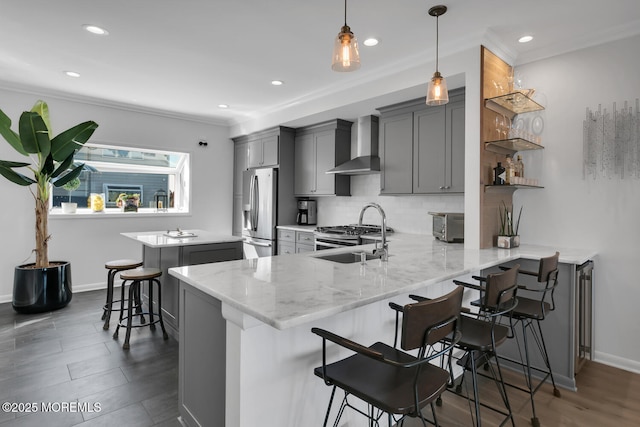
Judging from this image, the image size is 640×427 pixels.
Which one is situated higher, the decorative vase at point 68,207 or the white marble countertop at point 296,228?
the decorative vase at point 68,207

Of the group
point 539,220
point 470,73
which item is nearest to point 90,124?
point 470,73

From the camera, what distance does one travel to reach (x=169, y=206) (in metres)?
6.00

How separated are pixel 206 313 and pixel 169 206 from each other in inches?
187

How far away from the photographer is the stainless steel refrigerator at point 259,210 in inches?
212

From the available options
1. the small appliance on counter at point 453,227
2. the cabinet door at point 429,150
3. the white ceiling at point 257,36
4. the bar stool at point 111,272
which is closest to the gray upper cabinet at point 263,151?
the white ceiling at point 257,36

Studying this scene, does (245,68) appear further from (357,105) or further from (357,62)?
(357,62)

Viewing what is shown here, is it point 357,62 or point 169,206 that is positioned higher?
point 357,62

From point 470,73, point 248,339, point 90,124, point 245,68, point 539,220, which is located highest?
point 245,68

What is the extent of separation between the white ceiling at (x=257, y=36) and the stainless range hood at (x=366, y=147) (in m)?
0.61

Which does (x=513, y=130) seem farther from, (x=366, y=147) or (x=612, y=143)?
(x=366, y=147)

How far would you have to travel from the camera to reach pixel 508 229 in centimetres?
317

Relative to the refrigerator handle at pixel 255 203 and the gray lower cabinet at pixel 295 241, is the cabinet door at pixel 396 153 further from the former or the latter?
the refrigerator handle at pixel 255 203

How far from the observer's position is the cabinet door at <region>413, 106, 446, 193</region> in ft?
11.9

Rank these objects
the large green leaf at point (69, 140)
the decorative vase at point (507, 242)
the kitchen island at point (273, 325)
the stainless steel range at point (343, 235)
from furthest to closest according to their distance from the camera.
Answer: the stainless steel range at point (343, 235) < the large green leaf at point (69, 140) < the decorative vase at point (507, 242) < the kitchen island at point (273, 325)
